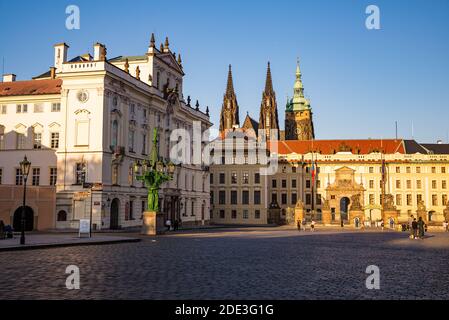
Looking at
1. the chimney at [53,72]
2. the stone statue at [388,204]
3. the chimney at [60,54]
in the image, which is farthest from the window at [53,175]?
the stone statue at [388,204]

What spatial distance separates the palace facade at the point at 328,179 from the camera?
86625mm

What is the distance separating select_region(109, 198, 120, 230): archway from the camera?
158 ft

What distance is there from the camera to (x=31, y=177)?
49.0 metres

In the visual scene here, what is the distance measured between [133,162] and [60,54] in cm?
1675

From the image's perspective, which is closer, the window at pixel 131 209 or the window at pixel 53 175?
the window at pixel 53 175

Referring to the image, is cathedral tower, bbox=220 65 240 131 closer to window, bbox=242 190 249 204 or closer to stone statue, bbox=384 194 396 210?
window, bbox=242 190 249 204

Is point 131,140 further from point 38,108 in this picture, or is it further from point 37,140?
point 38,108

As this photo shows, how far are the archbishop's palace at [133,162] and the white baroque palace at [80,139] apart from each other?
0.32 feet

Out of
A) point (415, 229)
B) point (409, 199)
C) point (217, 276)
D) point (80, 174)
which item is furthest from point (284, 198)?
point (217, 276)

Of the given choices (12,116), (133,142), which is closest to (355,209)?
(133,142)

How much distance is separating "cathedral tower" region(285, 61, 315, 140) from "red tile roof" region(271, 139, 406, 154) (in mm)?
40126

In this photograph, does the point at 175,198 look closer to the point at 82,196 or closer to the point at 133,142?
the point at 133,142

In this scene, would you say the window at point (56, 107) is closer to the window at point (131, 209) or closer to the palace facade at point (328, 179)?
the window at point (131, 209)

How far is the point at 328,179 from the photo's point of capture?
309 feet
